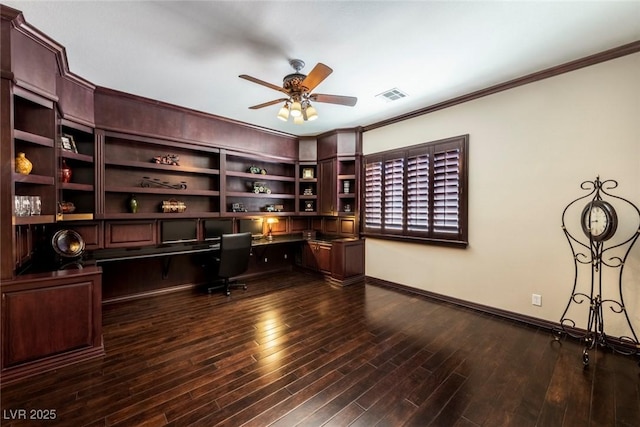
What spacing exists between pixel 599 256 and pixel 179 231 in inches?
207

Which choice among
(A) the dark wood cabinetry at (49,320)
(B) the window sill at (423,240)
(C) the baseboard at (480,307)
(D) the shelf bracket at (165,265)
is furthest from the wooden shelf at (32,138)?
(C) the baseboard at (480,307)

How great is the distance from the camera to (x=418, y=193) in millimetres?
4129

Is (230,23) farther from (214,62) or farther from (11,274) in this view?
(11,274)

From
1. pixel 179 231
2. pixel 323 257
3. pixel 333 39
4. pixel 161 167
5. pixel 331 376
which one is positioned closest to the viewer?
pixel 331 376

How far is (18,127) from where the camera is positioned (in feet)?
7.97

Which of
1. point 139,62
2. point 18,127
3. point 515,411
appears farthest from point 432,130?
point 18,127

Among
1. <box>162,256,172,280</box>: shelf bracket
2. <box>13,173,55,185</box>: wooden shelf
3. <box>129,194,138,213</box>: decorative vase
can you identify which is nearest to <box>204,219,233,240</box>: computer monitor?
<box>162,256,172,280</box>: shelf bracket

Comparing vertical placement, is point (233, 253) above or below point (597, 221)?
below

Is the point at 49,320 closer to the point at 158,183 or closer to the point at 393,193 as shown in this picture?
the point at 158,183

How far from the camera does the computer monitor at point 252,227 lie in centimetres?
498

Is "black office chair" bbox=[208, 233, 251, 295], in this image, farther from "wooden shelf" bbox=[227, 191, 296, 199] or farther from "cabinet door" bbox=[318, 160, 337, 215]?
"cabinet door" bbox=[318, 160, 337, 215]

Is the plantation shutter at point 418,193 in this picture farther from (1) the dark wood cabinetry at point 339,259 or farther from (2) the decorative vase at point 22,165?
(2) the decorative vase at point 22,165

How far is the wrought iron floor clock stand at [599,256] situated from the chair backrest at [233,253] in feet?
12.9

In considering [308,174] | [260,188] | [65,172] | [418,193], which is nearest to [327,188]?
[308,174]
